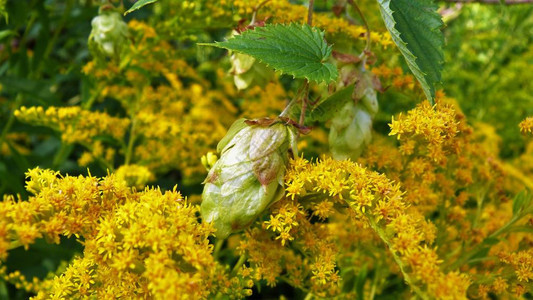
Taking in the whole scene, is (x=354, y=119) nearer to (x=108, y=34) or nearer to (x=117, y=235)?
(x=117, y=235)

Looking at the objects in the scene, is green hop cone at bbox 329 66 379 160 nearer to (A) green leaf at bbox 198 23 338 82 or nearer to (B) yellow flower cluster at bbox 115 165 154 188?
(A) green leaf at bbox 198 23 338 82

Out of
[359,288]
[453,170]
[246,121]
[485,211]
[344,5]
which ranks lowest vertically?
[359,288]

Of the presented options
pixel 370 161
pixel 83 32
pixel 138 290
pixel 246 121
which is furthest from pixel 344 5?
pixel 83 32

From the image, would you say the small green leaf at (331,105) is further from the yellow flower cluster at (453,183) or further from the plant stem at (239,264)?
the plant stem at (239,264)

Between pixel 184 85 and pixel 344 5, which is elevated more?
pixel 344 5

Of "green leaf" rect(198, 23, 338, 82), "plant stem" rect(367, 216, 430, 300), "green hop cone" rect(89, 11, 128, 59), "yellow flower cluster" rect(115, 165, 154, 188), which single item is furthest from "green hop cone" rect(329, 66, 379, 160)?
"green hop cone" rect(89, 11, 128, 59)

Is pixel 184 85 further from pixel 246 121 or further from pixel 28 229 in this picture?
pixel 28 229

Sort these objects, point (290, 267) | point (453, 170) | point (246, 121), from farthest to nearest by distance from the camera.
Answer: point (453, 170) → point (290, 267) → point (246, 121)
